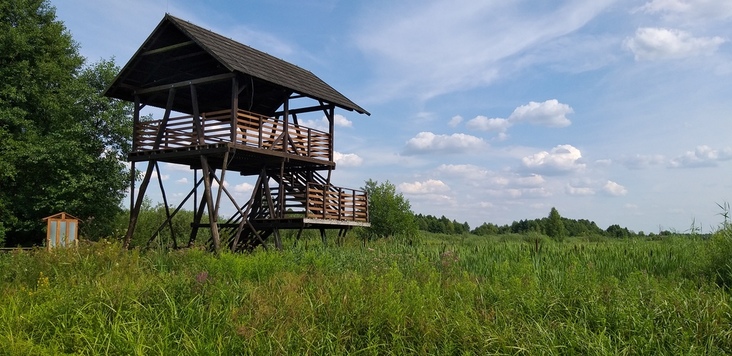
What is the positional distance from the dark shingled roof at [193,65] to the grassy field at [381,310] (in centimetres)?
913

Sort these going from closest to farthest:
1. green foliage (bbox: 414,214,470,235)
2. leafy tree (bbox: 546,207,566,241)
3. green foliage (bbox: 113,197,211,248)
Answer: green foliage (bbox: 113,197,211,248) → leafy tree (bbox: 546,207,566,241) → green foliage (bbox: 414,214,470,235)

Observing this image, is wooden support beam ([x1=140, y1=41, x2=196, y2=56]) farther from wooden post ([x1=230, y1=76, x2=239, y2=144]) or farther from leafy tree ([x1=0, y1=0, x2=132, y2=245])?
leafy tree ([x1=0, y1=0, x2=132, y2=245])

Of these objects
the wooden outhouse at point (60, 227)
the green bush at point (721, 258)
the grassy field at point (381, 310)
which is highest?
the wooden outhouse at point (60, 227)

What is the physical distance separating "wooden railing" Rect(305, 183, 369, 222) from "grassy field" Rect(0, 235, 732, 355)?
8.89 metres

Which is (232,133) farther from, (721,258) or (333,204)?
(721,258)

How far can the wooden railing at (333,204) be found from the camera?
1933cm

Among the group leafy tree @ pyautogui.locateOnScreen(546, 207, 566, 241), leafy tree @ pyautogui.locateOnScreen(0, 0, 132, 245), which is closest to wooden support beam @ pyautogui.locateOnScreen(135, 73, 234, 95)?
leafy tree @ pyautogui.locateOnScreen(0, 0, 132, 245)

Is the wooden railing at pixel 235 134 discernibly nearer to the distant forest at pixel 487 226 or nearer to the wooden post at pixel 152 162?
the wooden post at pixel 152 162

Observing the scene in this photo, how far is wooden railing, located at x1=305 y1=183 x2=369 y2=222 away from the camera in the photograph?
63.4 feet

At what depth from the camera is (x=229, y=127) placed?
16938 millimetres

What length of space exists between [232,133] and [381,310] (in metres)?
10.9

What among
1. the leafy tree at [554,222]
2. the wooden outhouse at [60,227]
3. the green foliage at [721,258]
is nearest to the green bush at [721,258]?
the green foliage at [721,258]

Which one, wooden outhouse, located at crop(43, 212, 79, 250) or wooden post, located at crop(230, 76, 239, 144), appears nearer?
wooden post, located at crop(230, 76, 239, 144)

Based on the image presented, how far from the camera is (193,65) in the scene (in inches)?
782
